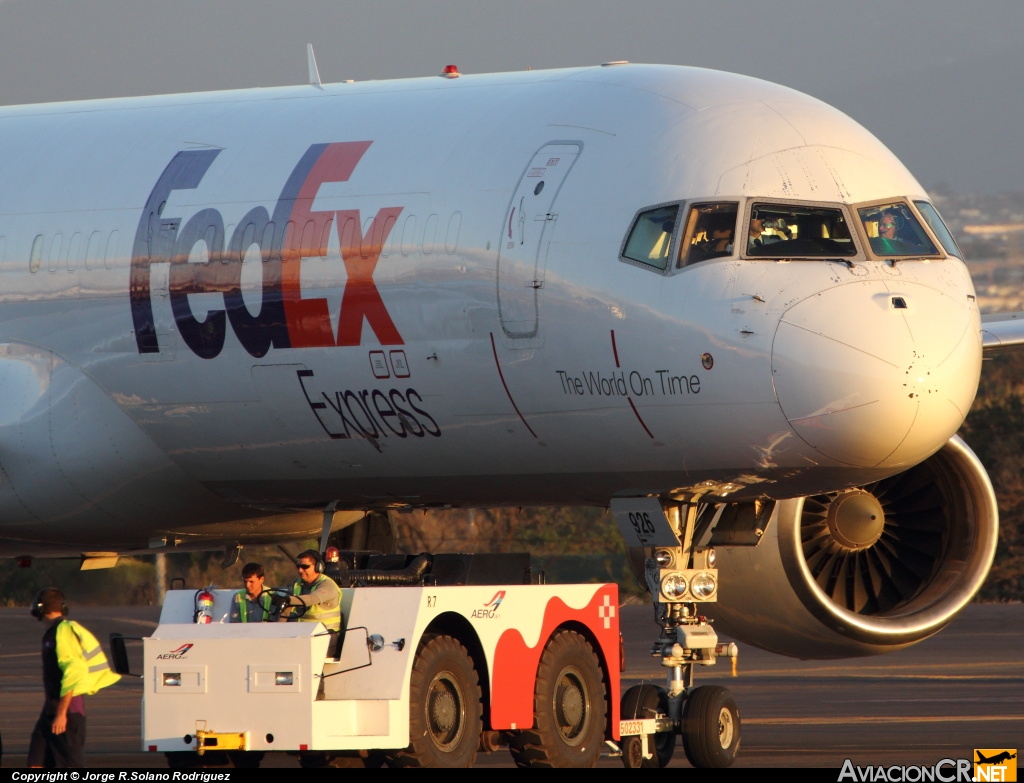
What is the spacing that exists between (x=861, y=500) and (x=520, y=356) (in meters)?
4.43

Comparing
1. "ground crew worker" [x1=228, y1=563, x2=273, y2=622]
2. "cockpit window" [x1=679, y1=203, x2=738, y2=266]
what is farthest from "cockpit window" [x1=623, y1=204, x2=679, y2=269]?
"ground crew worker" [x1=228, y1=563, x2=273, y2=622]

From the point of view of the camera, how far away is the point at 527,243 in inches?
611

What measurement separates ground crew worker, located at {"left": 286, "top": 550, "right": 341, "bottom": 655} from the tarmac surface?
8.54 ft

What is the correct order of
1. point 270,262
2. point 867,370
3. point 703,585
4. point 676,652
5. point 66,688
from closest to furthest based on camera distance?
point 66,688
point 867,370
point 676,652
point 703,585
point 270,262

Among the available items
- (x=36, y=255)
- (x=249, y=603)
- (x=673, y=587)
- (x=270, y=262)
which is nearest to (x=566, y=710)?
(x=673, y=587)

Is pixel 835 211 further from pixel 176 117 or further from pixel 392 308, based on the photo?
pixel 176 117

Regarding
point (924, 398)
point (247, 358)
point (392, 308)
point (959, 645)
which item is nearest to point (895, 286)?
point (924, 398)

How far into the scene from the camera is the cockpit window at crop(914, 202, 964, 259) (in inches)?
619

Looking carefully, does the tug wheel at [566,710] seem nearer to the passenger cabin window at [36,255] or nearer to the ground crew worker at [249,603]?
the ground crew worker at [249,603]

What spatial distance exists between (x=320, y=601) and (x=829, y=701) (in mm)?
9289

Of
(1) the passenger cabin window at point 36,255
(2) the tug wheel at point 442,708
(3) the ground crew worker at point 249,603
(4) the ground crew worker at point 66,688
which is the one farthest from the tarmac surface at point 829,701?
(1) the passenger cabin window at point 36,255

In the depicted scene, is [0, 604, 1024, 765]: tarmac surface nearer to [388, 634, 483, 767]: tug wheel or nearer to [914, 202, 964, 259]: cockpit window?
[388, 634, 483, 767]: tug wheel

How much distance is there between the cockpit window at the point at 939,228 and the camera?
51.6 ft

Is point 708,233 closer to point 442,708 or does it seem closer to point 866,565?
point 442,708
